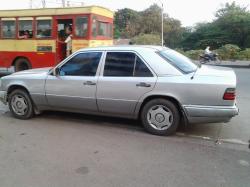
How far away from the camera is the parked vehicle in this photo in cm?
525

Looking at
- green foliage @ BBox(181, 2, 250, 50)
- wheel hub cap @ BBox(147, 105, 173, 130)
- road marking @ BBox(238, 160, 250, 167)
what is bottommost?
road marking @ BBox(238, 160, 250, 167)

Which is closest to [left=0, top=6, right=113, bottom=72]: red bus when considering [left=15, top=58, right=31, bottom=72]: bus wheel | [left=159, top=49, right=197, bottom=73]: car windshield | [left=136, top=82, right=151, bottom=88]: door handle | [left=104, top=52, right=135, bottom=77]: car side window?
[left=15, top=58, right=31, bottom=72]: bus wheel

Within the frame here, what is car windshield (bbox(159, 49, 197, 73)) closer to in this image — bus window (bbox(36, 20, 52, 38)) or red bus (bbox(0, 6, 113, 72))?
red bus (bbox(0, 6, 113, 72))

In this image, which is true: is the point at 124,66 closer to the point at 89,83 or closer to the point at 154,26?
the point at 89,83

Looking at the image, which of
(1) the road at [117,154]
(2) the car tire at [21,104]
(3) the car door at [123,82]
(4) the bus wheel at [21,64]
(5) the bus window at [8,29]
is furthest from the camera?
(4) the bus wheel at [21,64]

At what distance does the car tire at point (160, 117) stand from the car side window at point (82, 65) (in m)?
1.27

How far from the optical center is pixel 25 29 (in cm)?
1284

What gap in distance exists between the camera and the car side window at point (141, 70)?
5.63 m

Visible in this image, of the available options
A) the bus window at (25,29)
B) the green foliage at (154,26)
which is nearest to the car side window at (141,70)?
the bus window at (25,29)

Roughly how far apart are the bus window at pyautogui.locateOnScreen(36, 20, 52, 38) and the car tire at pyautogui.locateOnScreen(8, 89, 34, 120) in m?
6.14

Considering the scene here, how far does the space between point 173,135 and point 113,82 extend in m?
1.42

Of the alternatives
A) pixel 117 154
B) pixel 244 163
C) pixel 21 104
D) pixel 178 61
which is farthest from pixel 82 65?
pixel 244 163

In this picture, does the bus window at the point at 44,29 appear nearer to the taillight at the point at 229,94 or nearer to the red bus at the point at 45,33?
the red bus at the point at 45,33

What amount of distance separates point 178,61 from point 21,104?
11.0ft
